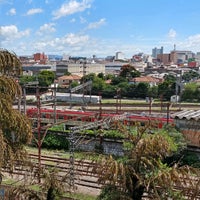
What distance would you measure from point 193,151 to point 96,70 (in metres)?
99.2

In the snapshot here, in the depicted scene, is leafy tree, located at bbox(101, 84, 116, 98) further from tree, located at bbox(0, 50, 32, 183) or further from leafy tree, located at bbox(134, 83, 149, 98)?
tree, located at bbox(0, 50, 32, 183)

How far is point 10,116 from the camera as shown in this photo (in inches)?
260

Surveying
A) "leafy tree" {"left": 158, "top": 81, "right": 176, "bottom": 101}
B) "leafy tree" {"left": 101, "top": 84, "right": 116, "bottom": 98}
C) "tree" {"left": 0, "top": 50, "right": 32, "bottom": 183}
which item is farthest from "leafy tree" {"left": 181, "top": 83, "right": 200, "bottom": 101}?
"tree" {"left": 0, "top": 50, "right": 32, "bottom": 183}

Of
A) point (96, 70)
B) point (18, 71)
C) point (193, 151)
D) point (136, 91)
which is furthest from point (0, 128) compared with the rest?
point (96, 70)

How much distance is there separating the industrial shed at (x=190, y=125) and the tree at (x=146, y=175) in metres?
12.7

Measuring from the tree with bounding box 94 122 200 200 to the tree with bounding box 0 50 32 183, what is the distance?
2.12 metres

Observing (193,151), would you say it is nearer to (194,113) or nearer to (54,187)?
(194,113)

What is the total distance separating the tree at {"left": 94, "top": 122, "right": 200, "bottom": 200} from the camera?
5.08 meters

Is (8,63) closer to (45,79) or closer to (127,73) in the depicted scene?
(45,79)

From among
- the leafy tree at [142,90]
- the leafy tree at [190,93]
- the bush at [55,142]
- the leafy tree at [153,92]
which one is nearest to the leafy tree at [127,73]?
the leafy tree at [142,90]

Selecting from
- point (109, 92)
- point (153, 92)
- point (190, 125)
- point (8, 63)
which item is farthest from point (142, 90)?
point (8, 63)

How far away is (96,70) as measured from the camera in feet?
380

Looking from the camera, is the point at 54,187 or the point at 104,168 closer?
the point at 104,168

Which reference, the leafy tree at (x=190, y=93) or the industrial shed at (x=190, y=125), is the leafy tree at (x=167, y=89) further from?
the industrial shed at (x=190, y=125)
